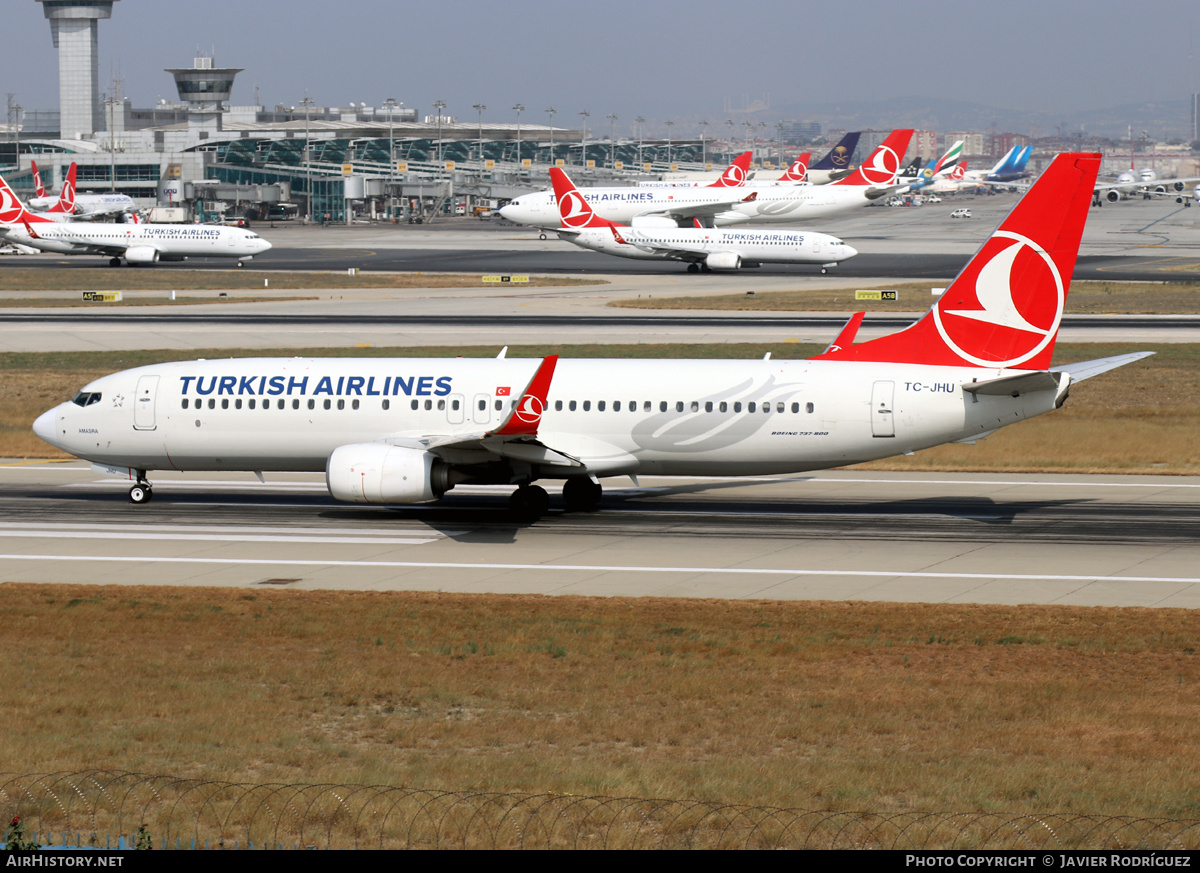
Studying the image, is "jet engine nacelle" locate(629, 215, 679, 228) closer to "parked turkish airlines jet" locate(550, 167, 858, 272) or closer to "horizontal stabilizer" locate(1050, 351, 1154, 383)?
"parked turkish airlines jet" locate(550, 167, 858, 272)

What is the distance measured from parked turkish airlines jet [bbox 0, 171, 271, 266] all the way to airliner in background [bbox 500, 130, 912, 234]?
126ft

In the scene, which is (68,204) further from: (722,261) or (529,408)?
(529,408)

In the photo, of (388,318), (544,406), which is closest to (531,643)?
(544,406)

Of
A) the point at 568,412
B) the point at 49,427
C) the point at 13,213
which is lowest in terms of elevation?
the point at 49,427

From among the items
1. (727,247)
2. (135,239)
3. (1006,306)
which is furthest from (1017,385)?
(135,239)

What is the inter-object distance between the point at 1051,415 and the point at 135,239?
107 metres

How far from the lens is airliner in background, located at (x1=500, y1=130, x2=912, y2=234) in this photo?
154m

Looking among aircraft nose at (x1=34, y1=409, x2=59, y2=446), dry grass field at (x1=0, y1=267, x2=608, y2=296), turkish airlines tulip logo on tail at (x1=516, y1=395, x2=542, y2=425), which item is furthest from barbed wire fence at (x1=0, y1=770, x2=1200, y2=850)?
dry grass field at (x1=0, y1=267, x2=608, y2=296)

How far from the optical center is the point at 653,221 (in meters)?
150

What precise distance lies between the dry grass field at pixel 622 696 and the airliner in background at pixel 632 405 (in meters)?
8.78

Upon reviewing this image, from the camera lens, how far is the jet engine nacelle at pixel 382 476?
112 ft

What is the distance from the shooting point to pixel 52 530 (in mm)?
35719
